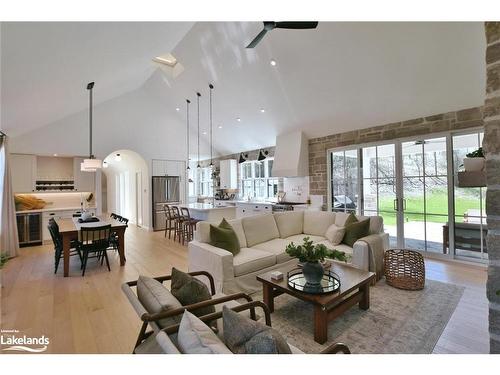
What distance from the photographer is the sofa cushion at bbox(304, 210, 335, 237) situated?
14.5ft

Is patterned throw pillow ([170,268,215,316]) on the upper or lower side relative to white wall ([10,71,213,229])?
lower

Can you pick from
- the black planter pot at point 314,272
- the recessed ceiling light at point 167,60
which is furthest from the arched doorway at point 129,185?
the black planter pot at point 314,272

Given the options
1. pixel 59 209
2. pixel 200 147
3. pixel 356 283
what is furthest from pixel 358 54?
pixel 59 209

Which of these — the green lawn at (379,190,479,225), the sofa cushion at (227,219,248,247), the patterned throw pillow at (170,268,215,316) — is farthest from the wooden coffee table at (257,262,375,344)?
the green lawn at (379,190,479,225)

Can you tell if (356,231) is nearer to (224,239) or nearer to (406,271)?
(406,271)

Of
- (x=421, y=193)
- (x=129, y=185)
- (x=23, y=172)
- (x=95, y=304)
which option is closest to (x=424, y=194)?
(x=421, y=193)

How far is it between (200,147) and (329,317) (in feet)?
25.6

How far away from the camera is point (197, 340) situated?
1108 mm

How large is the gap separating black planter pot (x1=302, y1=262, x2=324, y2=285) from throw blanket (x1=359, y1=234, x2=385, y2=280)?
1.30m

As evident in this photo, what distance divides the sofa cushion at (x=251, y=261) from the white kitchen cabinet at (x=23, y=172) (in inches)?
235

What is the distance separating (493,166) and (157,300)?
7.03 ft

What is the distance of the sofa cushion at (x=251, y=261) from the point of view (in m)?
3.12

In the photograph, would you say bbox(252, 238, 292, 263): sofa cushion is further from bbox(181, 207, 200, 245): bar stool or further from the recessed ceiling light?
the recessed ceiling light

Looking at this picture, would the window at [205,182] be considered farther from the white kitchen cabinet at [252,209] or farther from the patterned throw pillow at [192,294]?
the patterned throw pillow at [192,294]
